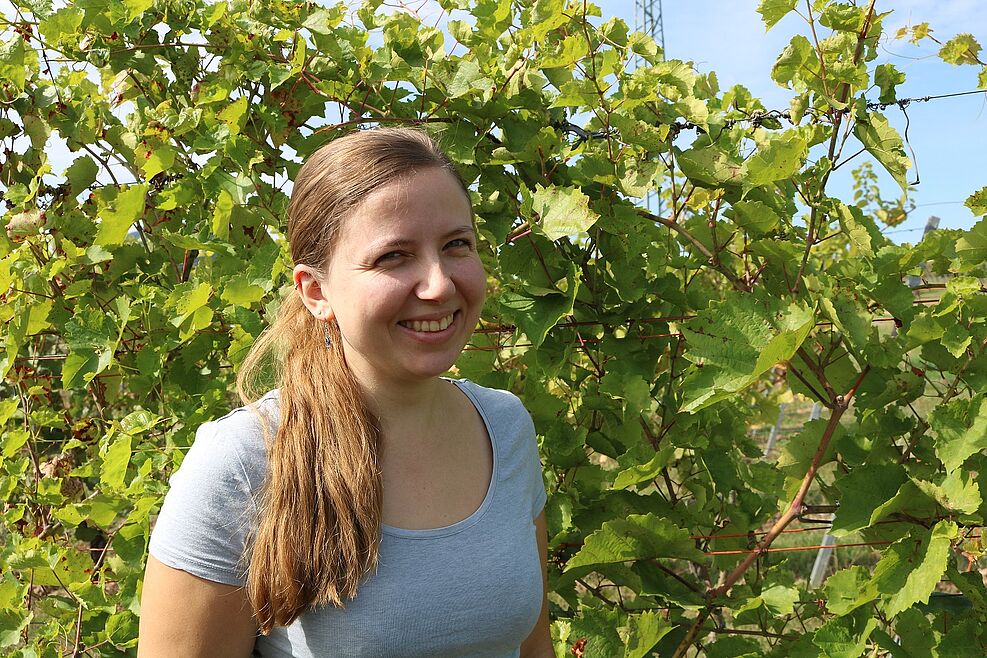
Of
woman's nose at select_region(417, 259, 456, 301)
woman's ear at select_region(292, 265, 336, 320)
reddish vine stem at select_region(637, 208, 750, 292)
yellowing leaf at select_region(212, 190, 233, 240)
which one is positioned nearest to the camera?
woman's nose at select_region(417, 259, 456, 301)

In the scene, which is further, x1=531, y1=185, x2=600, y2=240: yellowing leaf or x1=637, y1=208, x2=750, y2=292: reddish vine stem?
x1=637, y1=208, x2=750, y2=292: reddish vine stem

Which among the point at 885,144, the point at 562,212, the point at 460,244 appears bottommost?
the point at 460,244

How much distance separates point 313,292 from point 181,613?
0.52 m

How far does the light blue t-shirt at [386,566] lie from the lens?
49.6 inches

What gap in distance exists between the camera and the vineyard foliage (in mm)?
1612

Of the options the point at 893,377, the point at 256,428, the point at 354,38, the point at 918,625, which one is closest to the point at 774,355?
the point at 893,377

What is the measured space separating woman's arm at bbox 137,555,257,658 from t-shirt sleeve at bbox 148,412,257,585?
0.02m

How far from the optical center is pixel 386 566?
135 centimetres

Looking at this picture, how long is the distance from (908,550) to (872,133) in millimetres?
716

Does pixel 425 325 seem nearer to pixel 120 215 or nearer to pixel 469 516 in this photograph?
pixel 469 516

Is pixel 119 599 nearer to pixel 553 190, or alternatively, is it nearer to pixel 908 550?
pixel 553 190

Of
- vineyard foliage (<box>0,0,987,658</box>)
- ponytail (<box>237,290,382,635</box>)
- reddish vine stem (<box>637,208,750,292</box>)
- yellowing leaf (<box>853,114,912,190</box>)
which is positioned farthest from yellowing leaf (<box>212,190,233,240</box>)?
yellowing leaf (<box>853,114,912,190</box>)

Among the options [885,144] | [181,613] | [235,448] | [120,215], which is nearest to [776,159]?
[885,144]

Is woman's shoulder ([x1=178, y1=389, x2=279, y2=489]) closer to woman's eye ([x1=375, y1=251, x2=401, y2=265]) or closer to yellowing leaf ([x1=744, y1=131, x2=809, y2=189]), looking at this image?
woman's eye ([x1=375, y1=251, x2=401, y2=265])
